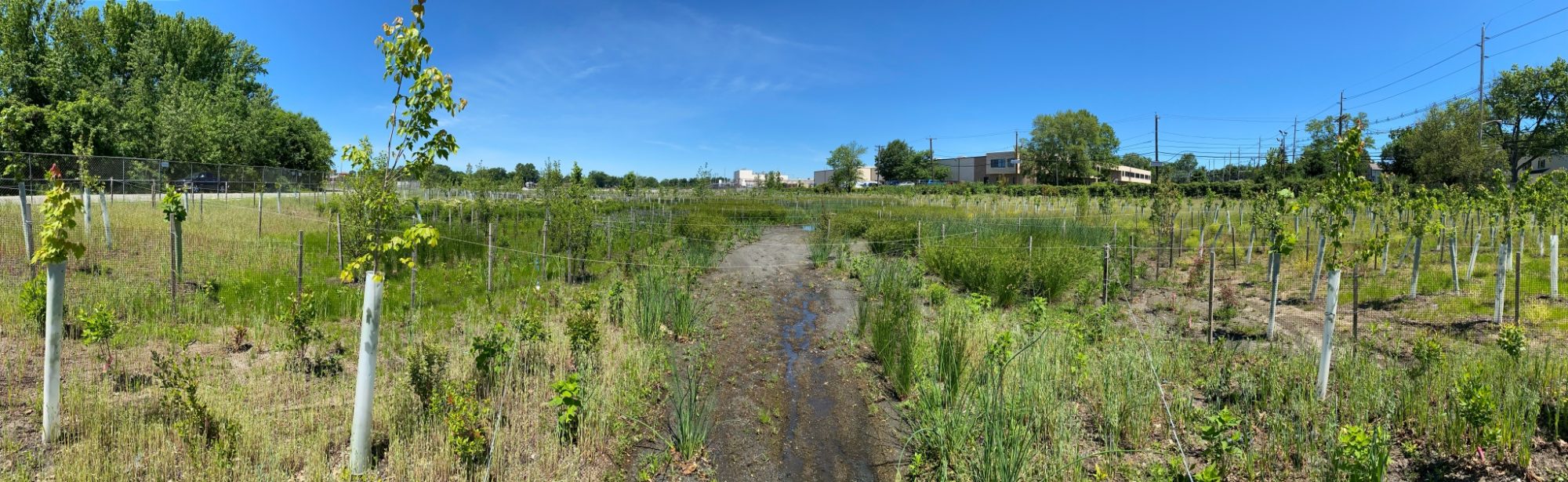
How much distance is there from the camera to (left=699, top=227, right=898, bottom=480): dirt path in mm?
5219

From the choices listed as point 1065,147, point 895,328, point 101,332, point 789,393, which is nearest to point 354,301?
point 101,332

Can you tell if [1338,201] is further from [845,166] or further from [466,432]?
[845,166]

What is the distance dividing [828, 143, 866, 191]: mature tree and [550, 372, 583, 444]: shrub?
56029mm

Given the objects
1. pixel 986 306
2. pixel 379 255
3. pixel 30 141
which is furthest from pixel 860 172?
pixel 379 255

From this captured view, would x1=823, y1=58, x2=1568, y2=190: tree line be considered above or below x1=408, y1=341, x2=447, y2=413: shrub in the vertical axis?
above

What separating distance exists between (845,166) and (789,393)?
7081 cm

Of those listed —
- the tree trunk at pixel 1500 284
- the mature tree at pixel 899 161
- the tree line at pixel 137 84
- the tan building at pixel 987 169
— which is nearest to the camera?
the tree trunk at pixel 1500 284

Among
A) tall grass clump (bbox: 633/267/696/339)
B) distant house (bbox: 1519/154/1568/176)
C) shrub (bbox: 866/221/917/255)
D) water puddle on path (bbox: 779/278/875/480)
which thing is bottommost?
water puddle on path (bbox: 779/278/875/480)

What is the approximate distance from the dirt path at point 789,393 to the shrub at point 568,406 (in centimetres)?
110

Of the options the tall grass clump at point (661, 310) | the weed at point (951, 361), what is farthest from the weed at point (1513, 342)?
the tall grass clump at point (661, 310)

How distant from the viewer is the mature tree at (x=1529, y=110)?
4212 centimetres

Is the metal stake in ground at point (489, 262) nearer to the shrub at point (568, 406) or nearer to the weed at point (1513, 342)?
the shrub at point (568, 406)

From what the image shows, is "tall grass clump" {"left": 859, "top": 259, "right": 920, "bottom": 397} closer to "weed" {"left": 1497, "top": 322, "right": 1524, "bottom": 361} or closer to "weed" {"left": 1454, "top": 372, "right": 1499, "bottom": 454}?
"weed" {"left": 1454, "top": 372, "right": 1499, "bottom": 454}

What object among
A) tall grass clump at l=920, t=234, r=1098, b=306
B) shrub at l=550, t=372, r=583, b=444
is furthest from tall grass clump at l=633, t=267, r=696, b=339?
tall grass clump at l=920, t=234, r=1098, b=306
